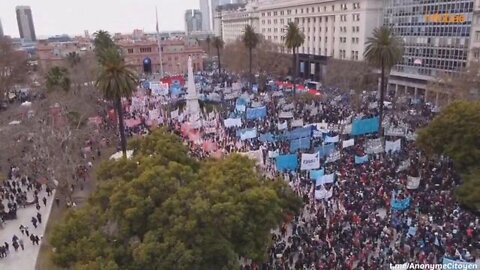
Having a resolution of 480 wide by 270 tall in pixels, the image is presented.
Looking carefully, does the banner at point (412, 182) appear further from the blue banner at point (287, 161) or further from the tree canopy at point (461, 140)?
the blue banner at point (287, 161)

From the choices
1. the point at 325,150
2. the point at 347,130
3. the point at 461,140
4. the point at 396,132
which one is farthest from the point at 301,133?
the point at 461,140

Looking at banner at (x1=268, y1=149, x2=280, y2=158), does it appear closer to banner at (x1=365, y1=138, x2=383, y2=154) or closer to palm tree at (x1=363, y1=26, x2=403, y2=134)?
banner at (x1=365, y1=138, x2=383, y2=154)

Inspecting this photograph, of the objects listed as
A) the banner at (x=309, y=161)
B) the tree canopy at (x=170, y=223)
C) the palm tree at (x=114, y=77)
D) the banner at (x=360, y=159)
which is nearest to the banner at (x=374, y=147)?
the banner at (x=360, y=159)

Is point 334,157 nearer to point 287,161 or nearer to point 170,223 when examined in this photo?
point 287,161

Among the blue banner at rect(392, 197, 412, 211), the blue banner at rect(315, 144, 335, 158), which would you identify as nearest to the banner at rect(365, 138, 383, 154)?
the blue banner at rect(315, 144, 335, 158)

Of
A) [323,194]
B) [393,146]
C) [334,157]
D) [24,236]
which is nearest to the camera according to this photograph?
[323,194]

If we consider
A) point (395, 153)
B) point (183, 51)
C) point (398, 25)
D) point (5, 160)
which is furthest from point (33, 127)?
point (183, 51)
